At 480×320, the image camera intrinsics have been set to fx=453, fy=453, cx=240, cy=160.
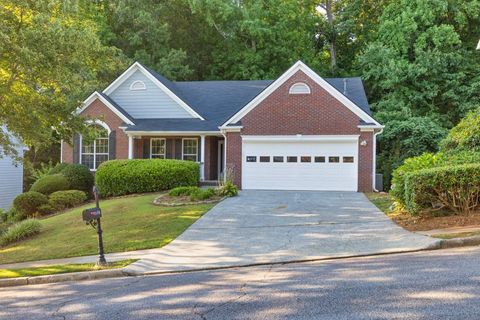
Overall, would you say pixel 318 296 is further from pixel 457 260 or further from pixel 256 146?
pixel 256 146

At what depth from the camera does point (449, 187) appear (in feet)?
33.9

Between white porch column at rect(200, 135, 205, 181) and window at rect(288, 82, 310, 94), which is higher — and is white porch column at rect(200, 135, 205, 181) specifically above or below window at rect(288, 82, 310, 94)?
below

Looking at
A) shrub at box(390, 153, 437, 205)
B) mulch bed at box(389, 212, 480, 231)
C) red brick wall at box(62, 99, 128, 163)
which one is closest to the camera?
mulch bed at box(389, 212, 480, 231)

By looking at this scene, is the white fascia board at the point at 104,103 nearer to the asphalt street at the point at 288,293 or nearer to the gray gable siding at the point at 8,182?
the gray gable siding at the point at 8,182

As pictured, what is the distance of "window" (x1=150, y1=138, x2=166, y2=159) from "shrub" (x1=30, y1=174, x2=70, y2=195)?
190 inches

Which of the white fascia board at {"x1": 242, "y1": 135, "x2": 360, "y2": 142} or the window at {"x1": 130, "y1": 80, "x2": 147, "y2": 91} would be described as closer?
the white fascia board at {"x1": 242, "y1": 135, "x2": 360, "y2": 142}

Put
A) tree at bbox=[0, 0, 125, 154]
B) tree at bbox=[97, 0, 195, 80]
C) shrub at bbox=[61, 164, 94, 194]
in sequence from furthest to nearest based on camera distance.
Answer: tree at bbox=[97, 0, 195, 80] < shrub at bbox=[61, 164, 94, 194] < tree at bbox=[0, 0, 125, 154]

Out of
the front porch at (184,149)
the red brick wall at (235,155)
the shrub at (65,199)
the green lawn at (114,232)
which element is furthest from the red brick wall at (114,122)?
the green lawn at (114,232)

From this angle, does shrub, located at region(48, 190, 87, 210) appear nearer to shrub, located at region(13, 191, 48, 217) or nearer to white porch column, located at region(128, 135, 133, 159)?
shrub, located at region(13, 191, 48, 217)

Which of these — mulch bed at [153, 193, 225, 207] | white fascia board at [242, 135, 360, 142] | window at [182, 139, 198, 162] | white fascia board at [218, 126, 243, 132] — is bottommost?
mulch bed at [153, 193, 225, 207]

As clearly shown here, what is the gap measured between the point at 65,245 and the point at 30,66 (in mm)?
4992

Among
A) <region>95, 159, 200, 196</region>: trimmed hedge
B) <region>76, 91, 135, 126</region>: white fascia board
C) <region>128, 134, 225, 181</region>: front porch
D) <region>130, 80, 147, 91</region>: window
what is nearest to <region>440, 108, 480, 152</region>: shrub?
<region>95, 159, 200, 196</region>: trimmed hedge

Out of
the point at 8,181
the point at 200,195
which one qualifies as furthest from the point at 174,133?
the point at 8,181

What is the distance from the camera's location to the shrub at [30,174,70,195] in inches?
798
